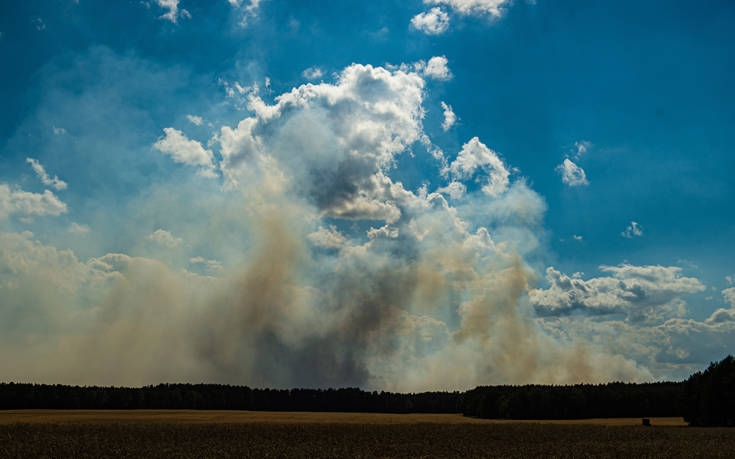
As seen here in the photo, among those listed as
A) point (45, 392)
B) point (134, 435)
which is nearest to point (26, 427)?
point (134, 435)

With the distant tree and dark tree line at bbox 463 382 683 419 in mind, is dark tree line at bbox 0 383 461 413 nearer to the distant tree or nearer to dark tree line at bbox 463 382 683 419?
dark tree line at bbox 463 382 683 419

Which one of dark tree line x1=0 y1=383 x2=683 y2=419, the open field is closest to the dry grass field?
the open field

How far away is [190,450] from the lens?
150 ft

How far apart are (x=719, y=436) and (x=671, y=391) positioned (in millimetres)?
72556

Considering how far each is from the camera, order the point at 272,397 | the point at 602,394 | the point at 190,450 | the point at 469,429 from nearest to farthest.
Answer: the point at 190,450, the point at 469,429, the point at 602,394, the point at 272,397

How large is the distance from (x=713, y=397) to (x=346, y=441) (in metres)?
64.1

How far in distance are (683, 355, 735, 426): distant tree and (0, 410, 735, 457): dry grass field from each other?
2061cm

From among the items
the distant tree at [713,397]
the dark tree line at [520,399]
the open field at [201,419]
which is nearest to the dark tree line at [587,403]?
the dark tree line at [520,399]

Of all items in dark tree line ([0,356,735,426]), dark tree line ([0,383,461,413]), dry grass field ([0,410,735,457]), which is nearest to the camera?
dry grass field ([0,410,735,457])

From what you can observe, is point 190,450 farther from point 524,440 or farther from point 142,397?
point 142,397

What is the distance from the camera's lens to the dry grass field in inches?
→ 1778

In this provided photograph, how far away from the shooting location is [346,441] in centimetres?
5328

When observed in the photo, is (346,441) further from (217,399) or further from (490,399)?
(217,399)

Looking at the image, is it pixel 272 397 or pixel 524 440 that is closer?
pixel 524 440
